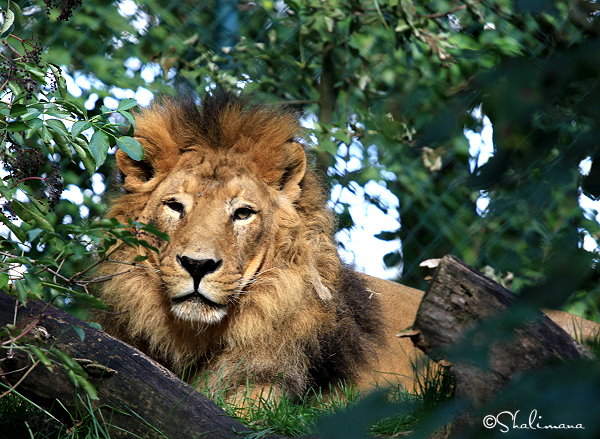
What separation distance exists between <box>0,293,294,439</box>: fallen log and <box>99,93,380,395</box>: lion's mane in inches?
24.0

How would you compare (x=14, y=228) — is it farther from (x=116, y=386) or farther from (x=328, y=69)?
(x=328, y=69)

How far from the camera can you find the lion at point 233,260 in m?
2.51

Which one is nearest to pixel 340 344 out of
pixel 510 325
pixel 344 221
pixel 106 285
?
pixel 106 285

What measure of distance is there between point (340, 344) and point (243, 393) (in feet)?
1.40

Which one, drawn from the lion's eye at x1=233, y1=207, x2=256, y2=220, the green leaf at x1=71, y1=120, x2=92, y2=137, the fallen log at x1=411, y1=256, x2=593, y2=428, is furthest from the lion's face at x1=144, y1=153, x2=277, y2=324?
the fallen log at x1=411, y1=256, x2=593, y2=428

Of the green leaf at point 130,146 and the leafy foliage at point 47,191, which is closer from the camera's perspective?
the leafy foliage at point 47,191

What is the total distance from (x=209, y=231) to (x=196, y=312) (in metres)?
0.25

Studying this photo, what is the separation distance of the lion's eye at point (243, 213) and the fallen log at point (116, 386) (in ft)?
2.46

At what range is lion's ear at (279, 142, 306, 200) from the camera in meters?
2.82

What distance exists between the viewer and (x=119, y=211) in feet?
9.14

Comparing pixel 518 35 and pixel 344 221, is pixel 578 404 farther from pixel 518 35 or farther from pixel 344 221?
pixel 518 35

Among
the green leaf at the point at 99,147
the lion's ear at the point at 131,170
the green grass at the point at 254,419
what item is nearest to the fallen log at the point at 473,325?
the green grass at the point at 254,419

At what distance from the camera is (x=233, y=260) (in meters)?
2.52

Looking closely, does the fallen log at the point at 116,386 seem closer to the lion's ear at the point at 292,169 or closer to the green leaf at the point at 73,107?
the green leaf at the point at 73,107
